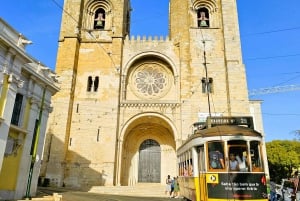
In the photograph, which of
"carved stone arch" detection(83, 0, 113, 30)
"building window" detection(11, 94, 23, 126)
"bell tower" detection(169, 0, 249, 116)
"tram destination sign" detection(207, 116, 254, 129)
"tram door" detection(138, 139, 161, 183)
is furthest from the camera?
"carved stone arch" detection(83, 0, 113, 30)

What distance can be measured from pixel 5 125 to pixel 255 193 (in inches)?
344

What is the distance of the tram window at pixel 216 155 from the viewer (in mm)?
7355

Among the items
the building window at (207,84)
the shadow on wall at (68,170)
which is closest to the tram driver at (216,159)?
the shadow on wall at (68,170)

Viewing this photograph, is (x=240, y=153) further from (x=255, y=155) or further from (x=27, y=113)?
(x=27, y=113)

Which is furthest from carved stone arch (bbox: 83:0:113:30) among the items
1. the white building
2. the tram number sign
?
the tram number sign

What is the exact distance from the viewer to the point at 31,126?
11.5 meters

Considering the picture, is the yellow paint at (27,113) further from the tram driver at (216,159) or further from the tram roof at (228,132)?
the tram driver at (216,159)

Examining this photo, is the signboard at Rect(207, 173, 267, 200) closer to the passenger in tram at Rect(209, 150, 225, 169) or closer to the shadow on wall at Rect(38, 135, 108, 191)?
the passenger in tram at Rect(209, 150, 225, 169)

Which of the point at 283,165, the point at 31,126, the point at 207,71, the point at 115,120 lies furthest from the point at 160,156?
the point at 283,165

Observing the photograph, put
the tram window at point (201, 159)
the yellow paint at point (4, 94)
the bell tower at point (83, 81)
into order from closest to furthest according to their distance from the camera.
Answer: the tram window at point (201, 159), the yellow paint at point (4, 94), the bell tower at point (83, 81)

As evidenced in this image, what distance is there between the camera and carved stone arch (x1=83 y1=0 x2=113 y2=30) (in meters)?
22.7

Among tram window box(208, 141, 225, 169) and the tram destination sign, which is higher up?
the tram destination sign

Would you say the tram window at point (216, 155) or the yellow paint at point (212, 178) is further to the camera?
the tram window at point (216, 155)

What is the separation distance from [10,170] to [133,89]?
1247cm
